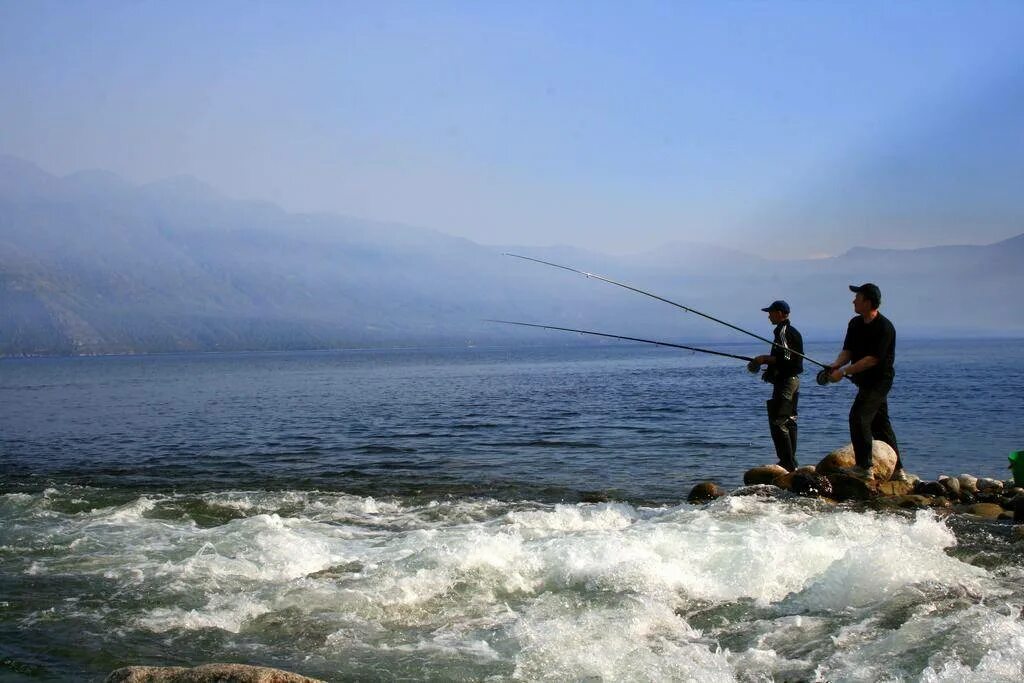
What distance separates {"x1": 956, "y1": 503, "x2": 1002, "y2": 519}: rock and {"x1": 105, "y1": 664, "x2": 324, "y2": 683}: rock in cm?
847

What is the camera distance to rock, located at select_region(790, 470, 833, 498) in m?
11.6

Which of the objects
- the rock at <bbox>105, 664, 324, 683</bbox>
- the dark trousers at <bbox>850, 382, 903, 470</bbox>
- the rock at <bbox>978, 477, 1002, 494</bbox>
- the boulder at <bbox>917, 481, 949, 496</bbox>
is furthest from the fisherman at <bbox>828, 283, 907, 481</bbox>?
the rock at <bbox>105, 664, 324, 683</bbox>

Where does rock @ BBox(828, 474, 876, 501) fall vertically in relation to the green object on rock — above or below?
below

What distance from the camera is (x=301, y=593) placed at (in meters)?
8.11

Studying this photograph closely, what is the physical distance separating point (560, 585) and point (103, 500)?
862cm

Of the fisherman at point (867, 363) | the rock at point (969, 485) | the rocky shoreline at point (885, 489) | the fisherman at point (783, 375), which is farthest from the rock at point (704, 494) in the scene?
the rock at point (969, 485)

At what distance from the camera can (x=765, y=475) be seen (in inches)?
501

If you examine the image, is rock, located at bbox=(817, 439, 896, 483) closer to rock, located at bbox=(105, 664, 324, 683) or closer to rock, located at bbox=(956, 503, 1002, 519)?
rock, located at bbox=(956, 503, 1002, 519)

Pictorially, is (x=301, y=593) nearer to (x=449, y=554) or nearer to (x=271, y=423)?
(x=449, y=554)

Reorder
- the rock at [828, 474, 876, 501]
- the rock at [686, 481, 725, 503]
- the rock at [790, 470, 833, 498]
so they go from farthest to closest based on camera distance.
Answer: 1. the rock at [686, 481, 725, 503]
2. the rock at [790, 470, 833, 498]
3. the rock at [828, 474, 876, 501]

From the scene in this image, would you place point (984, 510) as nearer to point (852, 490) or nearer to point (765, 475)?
point (852, 490)

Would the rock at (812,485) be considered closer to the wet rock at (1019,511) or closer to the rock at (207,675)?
the wet rock at (1019,511)

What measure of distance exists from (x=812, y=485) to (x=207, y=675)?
28.3ft

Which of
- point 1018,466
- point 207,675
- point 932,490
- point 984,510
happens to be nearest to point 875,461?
point 932,490
